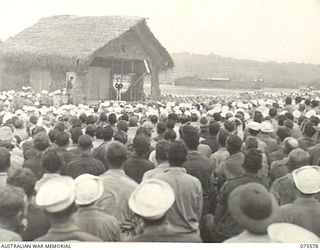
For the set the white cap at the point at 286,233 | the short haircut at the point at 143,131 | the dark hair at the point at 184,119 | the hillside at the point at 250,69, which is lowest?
the white cap at the point at 286,233

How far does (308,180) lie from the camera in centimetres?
168

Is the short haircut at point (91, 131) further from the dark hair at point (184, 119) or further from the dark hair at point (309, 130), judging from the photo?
the dark hair at point (309, 130)

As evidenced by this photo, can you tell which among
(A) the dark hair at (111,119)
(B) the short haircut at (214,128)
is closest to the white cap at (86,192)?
(B) the short haircut at (214,128)

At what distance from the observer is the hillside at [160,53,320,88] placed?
2.71 metres

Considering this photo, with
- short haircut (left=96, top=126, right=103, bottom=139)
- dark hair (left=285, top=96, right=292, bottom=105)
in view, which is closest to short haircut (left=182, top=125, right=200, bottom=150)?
short haircut (left=96, top=126, right=103, bottom=139)

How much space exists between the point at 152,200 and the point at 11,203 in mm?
411

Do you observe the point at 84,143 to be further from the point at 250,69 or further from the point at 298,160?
the point at 250,69

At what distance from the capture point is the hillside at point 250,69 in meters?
2.71

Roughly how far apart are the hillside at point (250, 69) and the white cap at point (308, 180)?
962 millimetres

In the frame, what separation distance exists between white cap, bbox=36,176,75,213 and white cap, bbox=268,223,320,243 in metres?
0.58

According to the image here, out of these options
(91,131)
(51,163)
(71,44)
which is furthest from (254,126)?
(71,44)

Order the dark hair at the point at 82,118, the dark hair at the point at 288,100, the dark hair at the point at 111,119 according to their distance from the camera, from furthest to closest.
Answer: the dark hair at the point at 288,100 → the dark hair at the point at 82,118 → the dark hair at the point at 111,119

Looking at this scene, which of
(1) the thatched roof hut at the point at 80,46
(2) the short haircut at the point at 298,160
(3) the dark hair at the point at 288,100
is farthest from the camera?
(3) the dark hair at the point at 288,100

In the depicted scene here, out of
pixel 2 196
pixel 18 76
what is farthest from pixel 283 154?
pixel 18 76
